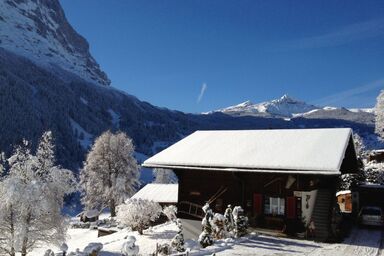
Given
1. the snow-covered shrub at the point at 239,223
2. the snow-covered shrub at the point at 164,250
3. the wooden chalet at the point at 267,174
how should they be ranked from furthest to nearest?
the wooden chalet at the point at 267,174
the snow-covered shrub at the point at 239,223
the snow-covered shrub at the point at 164,250

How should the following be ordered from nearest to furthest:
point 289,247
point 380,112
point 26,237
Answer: point 289,247 → point 26,237 → point 380,112

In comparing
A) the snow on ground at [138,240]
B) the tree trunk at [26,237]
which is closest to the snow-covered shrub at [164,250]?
the snow on ground at [138,240]

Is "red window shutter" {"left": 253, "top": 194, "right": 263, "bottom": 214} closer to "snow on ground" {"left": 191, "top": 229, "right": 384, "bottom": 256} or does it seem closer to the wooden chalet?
the wooden chalet

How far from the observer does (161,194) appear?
46.7 m

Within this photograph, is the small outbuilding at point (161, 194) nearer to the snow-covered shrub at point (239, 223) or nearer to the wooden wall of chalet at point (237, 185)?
the wooden wall of chalet at point (237, 185)

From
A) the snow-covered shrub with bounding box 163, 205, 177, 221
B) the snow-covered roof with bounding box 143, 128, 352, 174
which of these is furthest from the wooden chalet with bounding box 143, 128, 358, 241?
the snow-covered shrub with bounding box 163, 205, 177, 221

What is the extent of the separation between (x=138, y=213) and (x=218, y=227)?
50.2ft

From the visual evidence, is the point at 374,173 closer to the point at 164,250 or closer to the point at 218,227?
the point at 218,227

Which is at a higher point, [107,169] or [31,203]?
[107,169]

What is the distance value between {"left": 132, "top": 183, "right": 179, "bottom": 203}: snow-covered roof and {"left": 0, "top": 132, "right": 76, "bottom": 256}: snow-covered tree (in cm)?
1755

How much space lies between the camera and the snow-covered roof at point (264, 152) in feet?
75.9

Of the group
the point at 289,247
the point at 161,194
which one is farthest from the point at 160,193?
the point at 289,247

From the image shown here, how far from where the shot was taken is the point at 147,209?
36.7 m

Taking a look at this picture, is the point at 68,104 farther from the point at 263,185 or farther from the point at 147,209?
the point at 263,185
